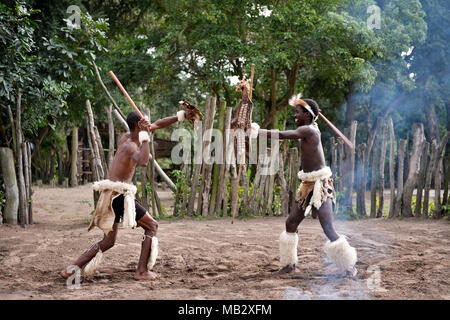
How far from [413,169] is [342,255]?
454cm

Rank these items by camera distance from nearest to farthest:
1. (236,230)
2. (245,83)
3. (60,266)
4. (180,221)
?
(245,83)
(60,266)
(236,230)
(180,221)

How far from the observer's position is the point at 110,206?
13.8 ft

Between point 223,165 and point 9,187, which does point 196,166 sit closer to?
point 223,165

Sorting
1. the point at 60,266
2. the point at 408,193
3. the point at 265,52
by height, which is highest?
the point at 265,52

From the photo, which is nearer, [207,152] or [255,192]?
[207,152]

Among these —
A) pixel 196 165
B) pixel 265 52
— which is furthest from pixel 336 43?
pixel 196 165

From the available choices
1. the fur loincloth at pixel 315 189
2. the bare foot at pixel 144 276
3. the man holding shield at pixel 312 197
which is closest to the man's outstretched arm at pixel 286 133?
the man holding shield at pixel 312 197

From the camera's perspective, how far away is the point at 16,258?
5.05m

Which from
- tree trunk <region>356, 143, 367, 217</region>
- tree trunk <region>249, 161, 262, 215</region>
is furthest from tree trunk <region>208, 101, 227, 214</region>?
tree trunk <region>356, 143, 367, 217</region>

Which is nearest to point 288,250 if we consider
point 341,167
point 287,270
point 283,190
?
point 287,270

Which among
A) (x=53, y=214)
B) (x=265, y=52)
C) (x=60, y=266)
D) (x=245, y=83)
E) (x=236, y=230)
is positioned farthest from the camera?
(x=265, y=52)

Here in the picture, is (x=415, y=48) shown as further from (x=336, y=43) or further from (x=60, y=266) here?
(x=60, y=266)

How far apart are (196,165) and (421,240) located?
379 cm

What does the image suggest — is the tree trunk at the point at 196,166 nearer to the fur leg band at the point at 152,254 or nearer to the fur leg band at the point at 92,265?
the fur leg band at the point at 152,254
